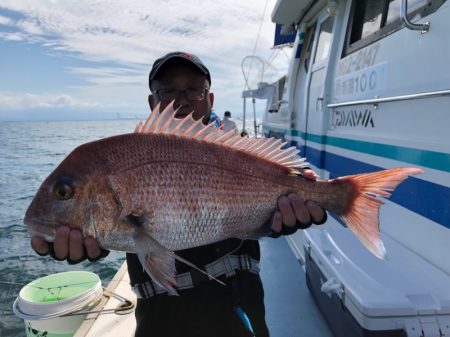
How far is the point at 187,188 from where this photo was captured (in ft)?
4.65

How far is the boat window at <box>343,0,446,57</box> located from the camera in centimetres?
218

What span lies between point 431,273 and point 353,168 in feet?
4.84

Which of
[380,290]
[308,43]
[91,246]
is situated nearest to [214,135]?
[91,246]

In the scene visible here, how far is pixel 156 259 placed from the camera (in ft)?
4.50

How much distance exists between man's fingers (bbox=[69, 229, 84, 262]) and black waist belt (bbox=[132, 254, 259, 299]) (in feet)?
1.59

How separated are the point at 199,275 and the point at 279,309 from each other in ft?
5.06

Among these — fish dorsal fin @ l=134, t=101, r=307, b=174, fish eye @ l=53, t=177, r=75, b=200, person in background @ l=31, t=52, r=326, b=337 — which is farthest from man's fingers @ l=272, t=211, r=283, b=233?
fish eye @ l=53, t=177, r=75, b=200

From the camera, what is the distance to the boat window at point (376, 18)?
218 cm

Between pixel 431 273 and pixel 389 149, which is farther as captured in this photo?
pixel 389 149

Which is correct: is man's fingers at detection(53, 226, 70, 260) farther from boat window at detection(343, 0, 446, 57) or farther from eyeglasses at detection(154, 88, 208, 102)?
boat window at detection(343, 0, 446, 57)

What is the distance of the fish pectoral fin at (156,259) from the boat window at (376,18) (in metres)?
2.03

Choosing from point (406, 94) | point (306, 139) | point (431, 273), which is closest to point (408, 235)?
point (431, 273)

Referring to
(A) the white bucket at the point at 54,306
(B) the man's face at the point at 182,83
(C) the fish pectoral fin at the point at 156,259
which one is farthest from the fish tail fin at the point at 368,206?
(A) the white bucket at the point at 54,306

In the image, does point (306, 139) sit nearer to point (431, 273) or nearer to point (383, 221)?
point (383, 221)
